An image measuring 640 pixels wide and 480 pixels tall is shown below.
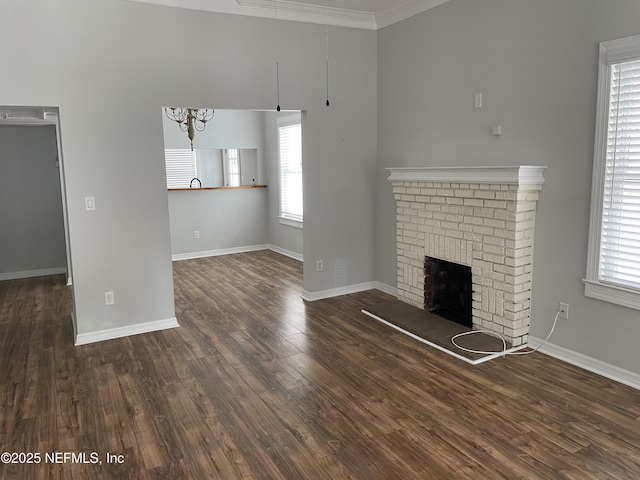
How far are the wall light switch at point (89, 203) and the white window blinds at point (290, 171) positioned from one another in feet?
11.9

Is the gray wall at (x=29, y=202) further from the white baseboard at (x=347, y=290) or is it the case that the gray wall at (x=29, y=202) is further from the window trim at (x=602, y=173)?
the window trim at (x=602, y=173)

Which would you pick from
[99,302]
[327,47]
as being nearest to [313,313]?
[99,302]

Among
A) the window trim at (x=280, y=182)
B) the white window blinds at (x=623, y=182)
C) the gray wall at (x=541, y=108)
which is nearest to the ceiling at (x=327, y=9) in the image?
the gray wall at (x=541, y=108)

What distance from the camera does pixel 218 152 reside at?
8.00m

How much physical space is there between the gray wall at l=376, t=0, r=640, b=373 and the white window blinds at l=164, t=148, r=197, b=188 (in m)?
4.24

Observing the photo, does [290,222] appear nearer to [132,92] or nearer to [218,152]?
[218,152]

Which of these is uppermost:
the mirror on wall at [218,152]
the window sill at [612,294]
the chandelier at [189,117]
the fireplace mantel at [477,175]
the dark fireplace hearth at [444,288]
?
the chandelier at [189,117]

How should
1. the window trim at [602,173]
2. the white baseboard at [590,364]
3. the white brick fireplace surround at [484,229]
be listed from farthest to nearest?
the white brick fireplace surround at [484,229]
the white baseboard at [590,364]
the window trim at [602,173]

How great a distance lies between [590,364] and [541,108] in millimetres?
1910

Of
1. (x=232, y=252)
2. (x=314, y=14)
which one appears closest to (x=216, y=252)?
(x=232, y=252)

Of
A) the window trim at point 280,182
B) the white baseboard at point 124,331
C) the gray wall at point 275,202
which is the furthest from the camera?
the gray wall at point 275,202

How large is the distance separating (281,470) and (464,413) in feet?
3.92

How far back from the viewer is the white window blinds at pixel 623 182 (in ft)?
10.0

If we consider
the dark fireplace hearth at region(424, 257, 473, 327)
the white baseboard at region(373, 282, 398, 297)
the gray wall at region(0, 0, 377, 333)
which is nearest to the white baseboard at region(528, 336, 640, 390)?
the dark fireplace hearth at region(424, 257, 473, 327)
